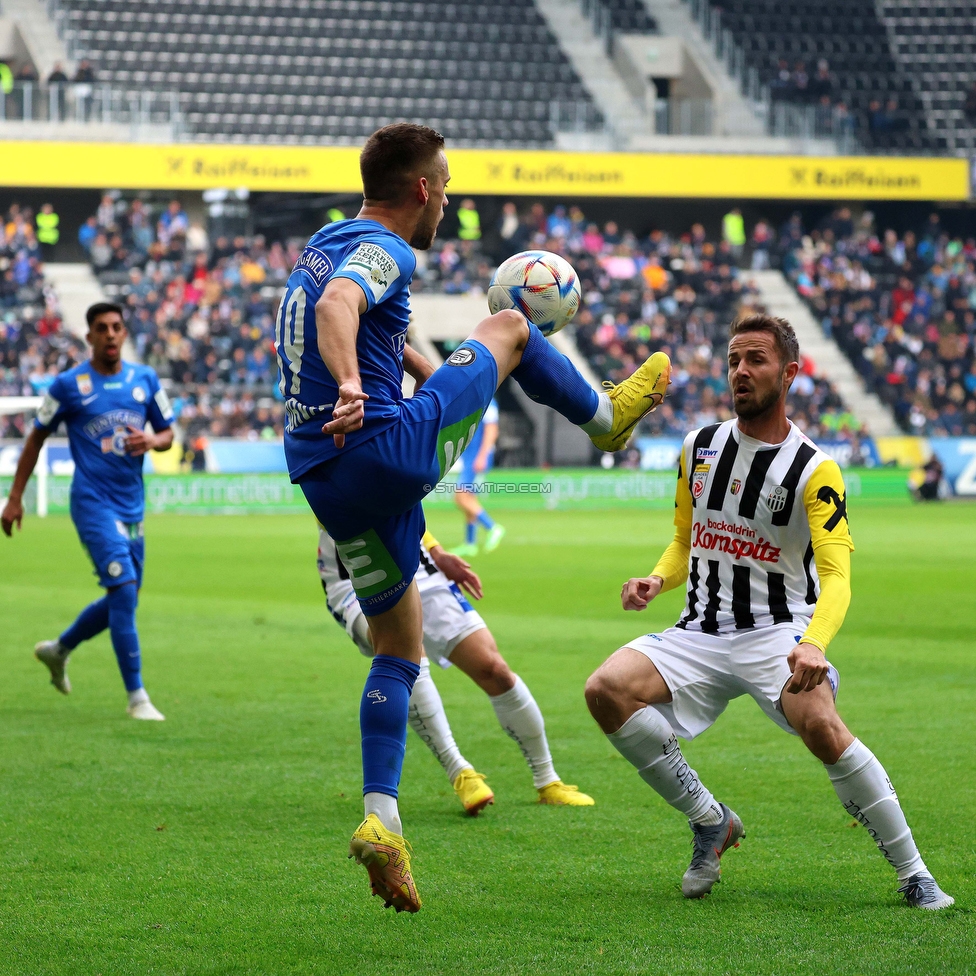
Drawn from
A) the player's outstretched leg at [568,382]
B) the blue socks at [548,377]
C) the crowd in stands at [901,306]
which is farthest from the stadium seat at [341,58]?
the blue socks at [548,377]

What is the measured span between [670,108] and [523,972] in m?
36.9

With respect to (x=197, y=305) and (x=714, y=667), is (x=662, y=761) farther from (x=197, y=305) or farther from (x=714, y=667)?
(x=197, y=305)

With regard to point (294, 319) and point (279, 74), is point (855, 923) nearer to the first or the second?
point (294, 319)

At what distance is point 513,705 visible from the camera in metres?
5.88

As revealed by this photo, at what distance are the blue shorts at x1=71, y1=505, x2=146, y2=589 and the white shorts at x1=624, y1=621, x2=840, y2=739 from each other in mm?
4125

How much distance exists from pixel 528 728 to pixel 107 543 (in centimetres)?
315

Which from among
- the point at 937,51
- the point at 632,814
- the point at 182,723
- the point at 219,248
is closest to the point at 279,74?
the point at 219,248

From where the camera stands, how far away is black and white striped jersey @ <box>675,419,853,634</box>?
4.52 metres

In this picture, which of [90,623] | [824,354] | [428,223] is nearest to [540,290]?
[428,223]

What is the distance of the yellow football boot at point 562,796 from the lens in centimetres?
577

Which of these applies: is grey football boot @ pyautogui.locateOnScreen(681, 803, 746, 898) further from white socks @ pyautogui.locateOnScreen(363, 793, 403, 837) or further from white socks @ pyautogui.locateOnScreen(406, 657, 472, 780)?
white socks @ pyautogui.locateOnScreen(406, 657, 472, 780)

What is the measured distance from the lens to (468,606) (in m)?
5.97

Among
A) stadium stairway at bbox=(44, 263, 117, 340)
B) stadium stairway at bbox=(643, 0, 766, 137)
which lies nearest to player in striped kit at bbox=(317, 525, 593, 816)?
stadium stairway at bbox=(44, 263, 117, 340)

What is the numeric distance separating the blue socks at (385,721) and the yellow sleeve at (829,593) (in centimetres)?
120
